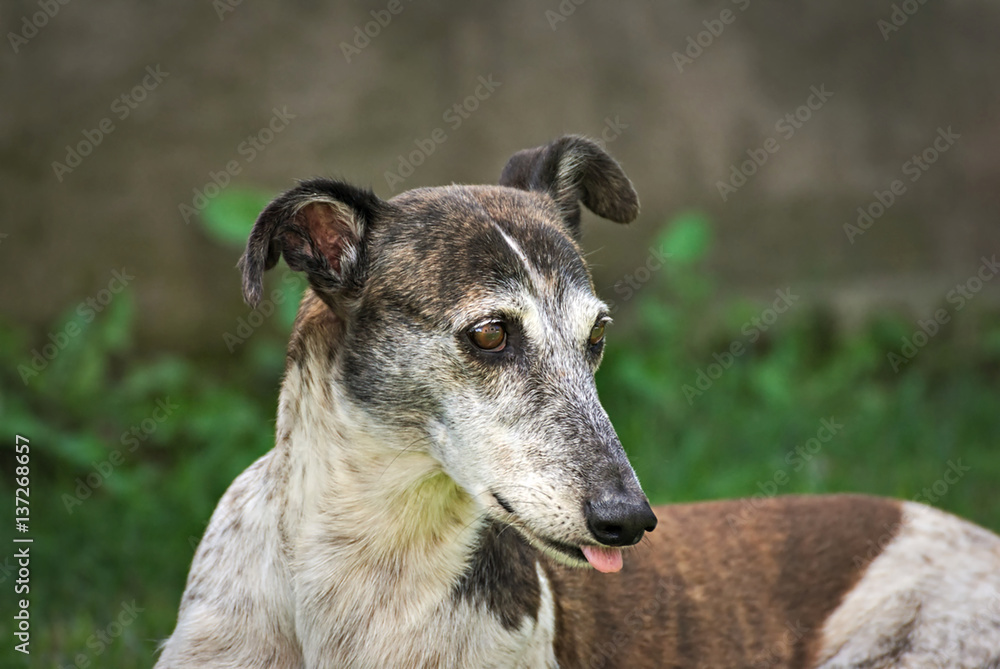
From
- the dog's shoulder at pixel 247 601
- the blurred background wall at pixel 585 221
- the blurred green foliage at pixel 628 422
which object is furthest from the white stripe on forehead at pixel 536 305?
the blurred background wall at pixel 585 221

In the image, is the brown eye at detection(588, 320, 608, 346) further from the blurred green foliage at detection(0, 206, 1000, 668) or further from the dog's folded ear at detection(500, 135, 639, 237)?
the blurred green foliage at detection(0, 206, 1000, 668)

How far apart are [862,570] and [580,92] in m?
5.04

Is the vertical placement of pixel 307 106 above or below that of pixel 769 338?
above

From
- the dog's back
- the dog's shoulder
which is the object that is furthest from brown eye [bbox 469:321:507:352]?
the dog's back

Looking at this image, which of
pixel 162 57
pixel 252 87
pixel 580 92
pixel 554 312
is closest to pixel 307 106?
pixel 252 87

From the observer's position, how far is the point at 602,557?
3.24m

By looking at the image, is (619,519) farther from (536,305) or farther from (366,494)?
(366,494)

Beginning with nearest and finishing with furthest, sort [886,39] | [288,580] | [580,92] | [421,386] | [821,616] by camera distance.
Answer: [421,386]
[288,580]
[821,616]
[580,92]
[886,39]

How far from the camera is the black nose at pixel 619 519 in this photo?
309 cm

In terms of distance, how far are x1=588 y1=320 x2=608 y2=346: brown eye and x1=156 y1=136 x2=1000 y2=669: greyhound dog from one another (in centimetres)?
2

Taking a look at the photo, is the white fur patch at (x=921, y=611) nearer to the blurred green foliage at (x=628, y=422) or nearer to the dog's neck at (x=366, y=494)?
the dog's neck at (x=366, y=494)

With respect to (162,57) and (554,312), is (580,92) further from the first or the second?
(554,312)

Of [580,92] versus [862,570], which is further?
[580,92]

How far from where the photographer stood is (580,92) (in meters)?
8.50
